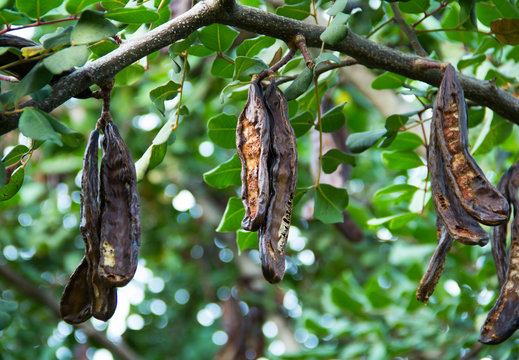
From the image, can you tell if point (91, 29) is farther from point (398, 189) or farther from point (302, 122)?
point (398, 189)

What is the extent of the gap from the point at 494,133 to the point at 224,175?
70 centimetres

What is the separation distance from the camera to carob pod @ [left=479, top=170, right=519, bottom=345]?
113 centimetres

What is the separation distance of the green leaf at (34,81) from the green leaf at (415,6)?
92 cm

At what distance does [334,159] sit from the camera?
1.41m

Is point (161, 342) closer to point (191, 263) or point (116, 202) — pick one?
point (191, 263)

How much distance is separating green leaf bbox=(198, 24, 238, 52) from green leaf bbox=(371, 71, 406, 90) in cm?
42

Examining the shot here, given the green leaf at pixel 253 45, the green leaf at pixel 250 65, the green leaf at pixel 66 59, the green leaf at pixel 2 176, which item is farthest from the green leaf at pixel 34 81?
the green leaf at pixel 253 45

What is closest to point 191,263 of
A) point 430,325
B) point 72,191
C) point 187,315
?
point 187,315

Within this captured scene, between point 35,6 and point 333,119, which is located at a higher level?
point 35,6

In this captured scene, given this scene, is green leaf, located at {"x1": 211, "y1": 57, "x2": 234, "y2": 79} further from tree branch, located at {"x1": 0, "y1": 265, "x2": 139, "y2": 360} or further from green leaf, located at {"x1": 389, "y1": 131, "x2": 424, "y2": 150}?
tree branch, located at {"x1": 0, "y1": 265, "x2": 139, "y2": 360}

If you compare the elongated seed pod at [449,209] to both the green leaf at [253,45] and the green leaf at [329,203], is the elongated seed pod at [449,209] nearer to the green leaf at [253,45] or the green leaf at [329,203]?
the green leaf at [329,203]

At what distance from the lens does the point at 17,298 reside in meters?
3.88

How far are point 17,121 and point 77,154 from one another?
303 centimetres

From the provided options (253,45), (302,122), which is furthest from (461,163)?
(253,45)
